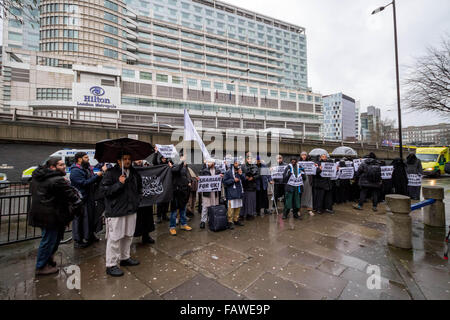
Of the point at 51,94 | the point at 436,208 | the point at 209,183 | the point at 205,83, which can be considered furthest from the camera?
the point at 205,83

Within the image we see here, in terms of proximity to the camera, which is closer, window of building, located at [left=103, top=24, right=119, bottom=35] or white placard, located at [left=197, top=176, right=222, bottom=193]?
white placard, located at [left=197, top=176, right=222, bottom=193]

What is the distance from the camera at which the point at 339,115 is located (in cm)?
11362

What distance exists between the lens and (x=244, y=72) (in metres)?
75.8

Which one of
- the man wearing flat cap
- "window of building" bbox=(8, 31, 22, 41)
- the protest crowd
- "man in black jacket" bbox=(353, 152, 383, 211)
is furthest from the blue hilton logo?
"man in black jacket" bbox=(353, 152, 383, 211)

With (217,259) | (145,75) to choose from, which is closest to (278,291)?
(217,259)

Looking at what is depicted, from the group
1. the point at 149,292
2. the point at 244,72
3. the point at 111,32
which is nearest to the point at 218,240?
the point at 149,292

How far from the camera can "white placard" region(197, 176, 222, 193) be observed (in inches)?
225

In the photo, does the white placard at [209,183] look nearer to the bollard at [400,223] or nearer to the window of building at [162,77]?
the bollard at [400,223]

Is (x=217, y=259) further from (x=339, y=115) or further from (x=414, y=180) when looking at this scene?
(x=339, y=115)

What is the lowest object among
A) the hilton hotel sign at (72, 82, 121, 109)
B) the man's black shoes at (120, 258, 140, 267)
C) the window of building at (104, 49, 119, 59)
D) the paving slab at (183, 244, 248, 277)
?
the paving slab at (183, 244, 248, 277)

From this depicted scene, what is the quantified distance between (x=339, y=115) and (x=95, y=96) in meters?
117

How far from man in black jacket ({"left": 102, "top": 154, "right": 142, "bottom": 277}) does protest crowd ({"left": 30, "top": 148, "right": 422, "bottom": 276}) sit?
16 mm

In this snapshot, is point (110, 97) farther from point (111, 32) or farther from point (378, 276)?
point (378, 276)

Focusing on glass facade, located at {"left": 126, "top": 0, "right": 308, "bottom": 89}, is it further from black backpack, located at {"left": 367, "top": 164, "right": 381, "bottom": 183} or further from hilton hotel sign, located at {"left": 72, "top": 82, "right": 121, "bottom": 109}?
black backpack, located at {"left": 367, "top": 164, "right": 381, "bottom": 183}
